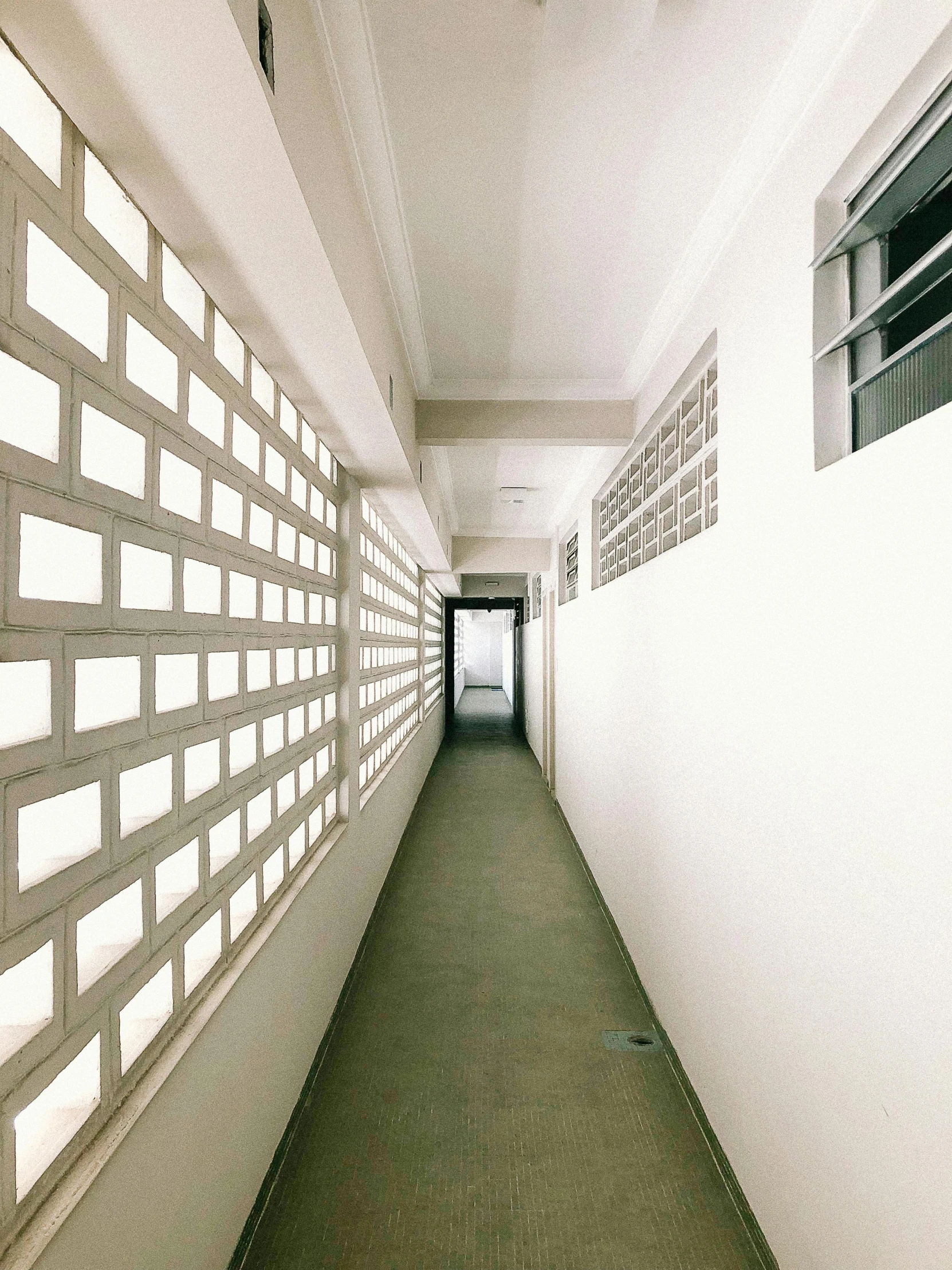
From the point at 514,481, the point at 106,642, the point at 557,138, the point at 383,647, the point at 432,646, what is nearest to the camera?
the point at 106,642

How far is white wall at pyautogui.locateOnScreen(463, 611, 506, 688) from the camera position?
22.2m

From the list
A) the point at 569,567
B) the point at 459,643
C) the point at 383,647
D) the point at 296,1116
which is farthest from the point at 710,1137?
the point at 459,643

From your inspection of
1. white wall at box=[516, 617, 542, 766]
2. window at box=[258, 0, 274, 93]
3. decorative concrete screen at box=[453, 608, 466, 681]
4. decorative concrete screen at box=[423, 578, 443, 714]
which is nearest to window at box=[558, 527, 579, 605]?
decorative concrete screen at box=[423, 578, 443, 714]

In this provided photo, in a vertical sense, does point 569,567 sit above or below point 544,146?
below

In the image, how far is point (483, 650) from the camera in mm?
22922

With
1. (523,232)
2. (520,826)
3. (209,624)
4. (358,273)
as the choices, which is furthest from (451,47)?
(520,826)

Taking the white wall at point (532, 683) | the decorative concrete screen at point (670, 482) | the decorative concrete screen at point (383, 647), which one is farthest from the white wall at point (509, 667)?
the decorative concrete screen at point (670, 482)

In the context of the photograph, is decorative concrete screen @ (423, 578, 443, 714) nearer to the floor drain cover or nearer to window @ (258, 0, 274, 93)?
the floor drain cover

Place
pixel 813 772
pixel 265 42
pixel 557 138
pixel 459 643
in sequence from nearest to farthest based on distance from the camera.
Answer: pixel 265 42 → pixel 813 772 → pixel 557 138 → pixel 459 643

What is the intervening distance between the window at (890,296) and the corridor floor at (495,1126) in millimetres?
2039

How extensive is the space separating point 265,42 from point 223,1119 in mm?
2146

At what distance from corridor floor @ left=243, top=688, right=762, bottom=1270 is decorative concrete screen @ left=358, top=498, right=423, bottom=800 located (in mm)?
1049

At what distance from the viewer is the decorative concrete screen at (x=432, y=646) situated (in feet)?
25.7

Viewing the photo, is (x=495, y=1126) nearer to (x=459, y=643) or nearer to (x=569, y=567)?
(x=569, y=567)
